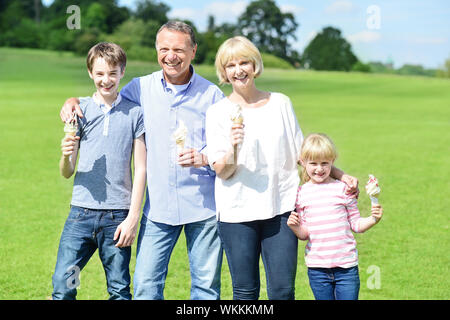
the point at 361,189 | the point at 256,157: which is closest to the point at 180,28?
the point at 256,157

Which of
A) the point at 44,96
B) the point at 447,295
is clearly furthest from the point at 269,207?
the point at 44,96

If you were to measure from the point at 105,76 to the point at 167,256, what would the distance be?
1.34m

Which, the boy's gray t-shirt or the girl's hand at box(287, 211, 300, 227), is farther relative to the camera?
the boy's gray t-shirt

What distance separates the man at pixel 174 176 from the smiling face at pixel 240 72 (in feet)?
1.37

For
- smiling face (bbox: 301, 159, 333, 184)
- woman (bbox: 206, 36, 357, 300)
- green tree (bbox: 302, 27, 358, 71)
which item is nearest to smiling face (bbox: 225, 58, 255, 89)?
woman (bbox: 206, 36, 357, 300)

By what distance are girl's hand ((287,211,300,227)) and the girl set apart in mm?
107

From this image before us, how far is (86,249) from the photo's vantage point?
4223mm

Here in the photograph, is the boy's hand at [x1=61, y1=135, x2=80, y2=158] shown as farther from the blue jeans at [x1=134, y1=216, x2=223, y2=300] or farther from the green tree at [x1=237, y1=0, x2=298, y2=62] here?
the green tree at [x1=237, y1=0, x2=298, y2=62]

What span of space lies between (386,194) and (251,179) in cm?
769

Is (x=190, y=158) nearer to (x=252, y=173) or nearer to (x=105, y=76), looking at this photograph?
(x=252, y=173)

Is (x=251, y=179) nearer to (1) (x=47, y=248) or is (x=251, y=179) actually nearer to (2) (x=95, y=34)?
(1) (x=47, y=248)

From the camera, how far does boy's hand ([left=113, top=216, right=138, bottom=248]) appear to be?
4.10 meters

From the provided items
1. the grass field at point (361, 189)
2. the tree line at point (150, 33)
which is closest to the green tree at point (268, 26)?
the tree line at point (150, 33)

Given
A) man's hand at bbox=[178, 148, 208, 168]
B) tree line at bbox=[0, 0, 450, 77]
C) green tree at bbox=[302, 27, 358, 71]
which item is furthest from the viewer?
green tree at bbox=[302, 27, 358, 71]
